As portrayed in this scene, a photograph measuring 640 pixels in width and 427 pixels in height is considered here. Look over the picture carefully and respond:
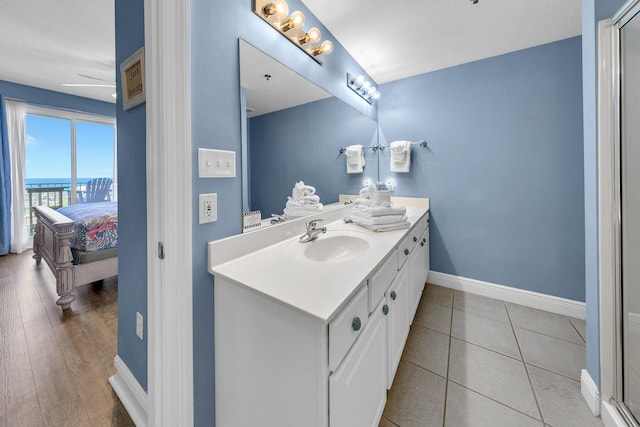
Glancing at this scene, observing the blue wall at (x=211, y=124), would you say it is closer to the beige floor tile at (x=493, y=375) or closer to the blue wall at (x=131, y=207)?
the blue wall at (x=131, y=207)

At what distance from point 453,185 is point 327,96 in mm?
1597

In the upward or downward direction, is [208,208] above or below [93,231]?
above

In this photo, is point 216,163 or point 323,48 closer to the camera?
point 216,163

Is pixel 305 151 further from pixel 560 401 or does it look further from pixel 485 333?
pixel 560 401

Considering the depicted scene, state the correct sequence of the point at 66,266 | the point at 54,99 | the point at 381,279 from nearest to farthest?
the point at 381,279 → the point at 66,266 → the point at 54,99

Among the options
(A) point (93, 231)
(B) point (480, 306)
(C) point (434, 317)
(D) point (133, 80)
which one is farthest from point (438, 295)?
(A) point (93, 231)

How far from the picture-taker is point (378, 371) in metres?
1.05

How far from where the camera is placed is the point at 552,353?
1.65 m

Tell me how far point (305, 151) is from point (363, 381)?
137 cm

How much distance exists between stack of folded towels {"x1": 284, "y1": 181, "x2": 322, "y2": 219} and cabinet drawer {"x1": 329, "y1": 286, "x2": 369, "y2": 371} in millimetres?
775

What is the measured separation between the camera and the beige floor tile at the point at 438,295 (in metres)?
2.36

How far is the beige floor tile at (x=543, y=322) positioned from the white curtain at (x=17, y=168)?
252 inches

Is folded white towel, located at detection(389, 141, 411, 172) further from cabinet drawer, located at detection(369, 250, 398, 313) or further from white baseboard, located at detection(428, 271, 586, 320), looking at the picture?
cabinet drawer, located at detection(369, 250, 398, 313)

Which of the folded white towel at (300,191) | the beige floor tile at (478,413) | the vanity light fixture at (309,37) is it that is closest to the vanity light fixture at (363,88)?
the vanity light fixture at (309,37)
